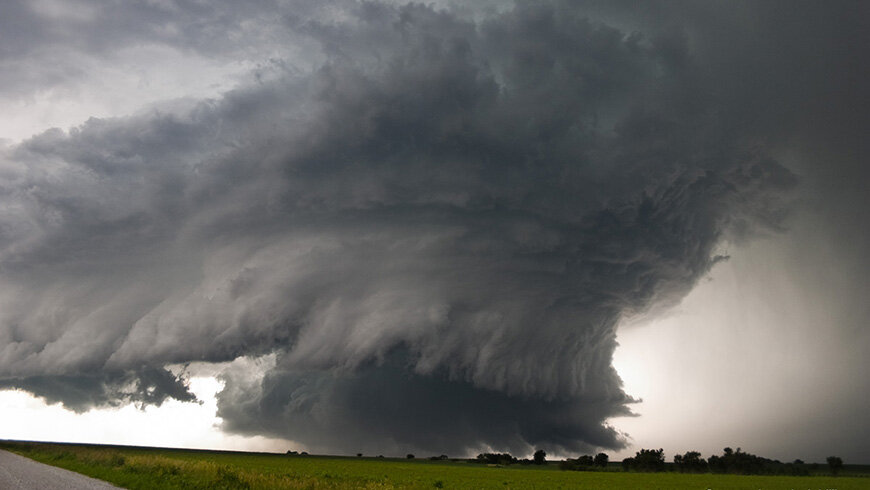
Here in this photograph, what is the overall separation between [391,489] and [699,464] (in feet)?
649

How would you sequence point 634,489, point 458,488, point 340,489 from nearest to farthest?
point 340,489, point 458,488, point 634,489

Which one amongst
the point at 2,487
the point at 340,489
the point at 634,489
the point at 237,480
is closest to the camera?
the point at 2,487

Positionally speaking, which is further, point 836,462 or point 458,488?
point 836,462

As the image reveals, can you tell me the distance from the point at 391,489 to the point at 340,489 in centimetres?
349

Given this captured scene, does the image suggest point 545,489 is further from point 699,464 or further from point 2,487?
point 699,464

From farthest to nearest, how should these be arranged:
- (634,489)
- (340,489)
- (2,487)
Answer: (634,489)
(340,489)
(2,487)

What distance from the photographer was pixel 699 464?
199 m

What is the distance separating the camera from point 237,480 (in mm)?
44188

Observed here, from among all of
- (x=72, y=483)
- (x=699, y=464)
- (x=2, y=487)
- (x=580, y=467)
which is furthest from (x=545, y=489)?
(x=699, y=464)

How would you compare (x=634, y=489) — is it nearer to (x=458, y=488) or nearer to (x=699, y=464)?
(x=458, y=488)

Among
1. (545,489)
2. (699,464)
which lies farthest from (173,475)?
(699,464)

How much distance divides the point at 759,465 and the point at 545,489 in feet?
568

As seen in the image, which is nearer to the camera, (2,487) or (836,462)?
(2,487)

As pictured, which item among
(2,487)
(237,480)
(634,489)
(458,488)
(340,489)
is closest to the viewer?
(2,487)
